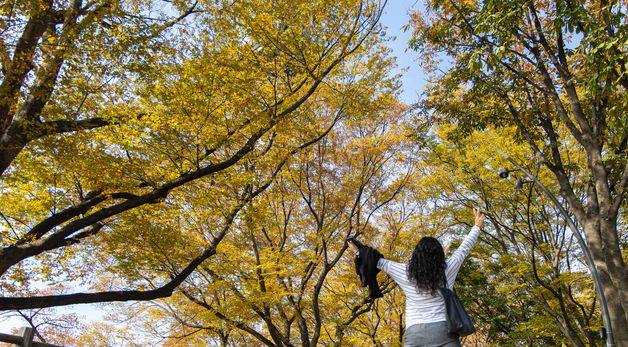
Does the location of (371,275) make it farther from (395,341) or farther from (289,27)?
(395,341)

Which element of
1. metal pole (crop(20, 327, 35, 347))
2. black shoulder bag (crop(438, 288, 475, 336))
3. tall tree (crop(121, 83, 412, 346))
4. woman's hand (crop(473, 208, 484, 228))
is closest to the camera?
black shoulder bag (crop(438, 288, 475, 336))

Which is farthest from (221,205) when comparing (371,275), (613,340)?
(613,340)

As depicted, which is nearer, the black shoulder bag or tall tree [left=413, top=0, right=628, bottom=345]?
the black shoulder bag

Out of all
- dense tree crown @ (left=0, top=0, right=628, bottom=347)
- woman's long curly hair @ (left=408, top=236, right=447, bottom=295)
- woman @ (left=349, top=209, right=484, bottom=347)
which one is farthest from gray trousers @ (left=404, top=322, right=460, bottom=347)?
dense tree crown @ (left=0, top=0, right=628, bottom=347)

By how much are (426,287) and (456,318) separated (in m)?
0.23

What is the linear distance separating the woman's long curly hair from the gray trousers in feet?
0.61

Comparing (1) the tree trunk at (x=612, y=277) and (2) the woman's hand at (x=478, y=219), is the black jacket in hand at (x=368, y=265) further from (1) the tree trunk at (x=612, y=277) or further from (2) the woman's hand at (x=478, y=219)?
(1) the tree trunk at (x=612, y=277)

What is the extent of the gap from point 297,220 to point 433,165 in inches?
156

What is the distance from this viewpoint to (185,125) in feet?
20.0

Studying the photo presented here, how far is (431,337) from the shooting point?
2.25 m

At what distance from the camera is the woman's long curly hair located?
237 centimetres

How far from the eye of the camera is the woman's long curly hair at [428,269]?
2.37 m

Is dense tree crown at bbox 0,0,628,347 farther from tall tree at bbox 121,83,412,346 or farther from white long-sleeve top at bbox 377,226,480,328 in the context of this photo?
white long-sleeve top at bbox 377,226,480,328

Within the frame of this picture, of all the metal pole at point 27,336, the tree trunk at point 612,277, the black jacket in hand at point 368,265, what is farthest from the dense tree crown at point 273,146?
the black jacket in hand at point 368,265
